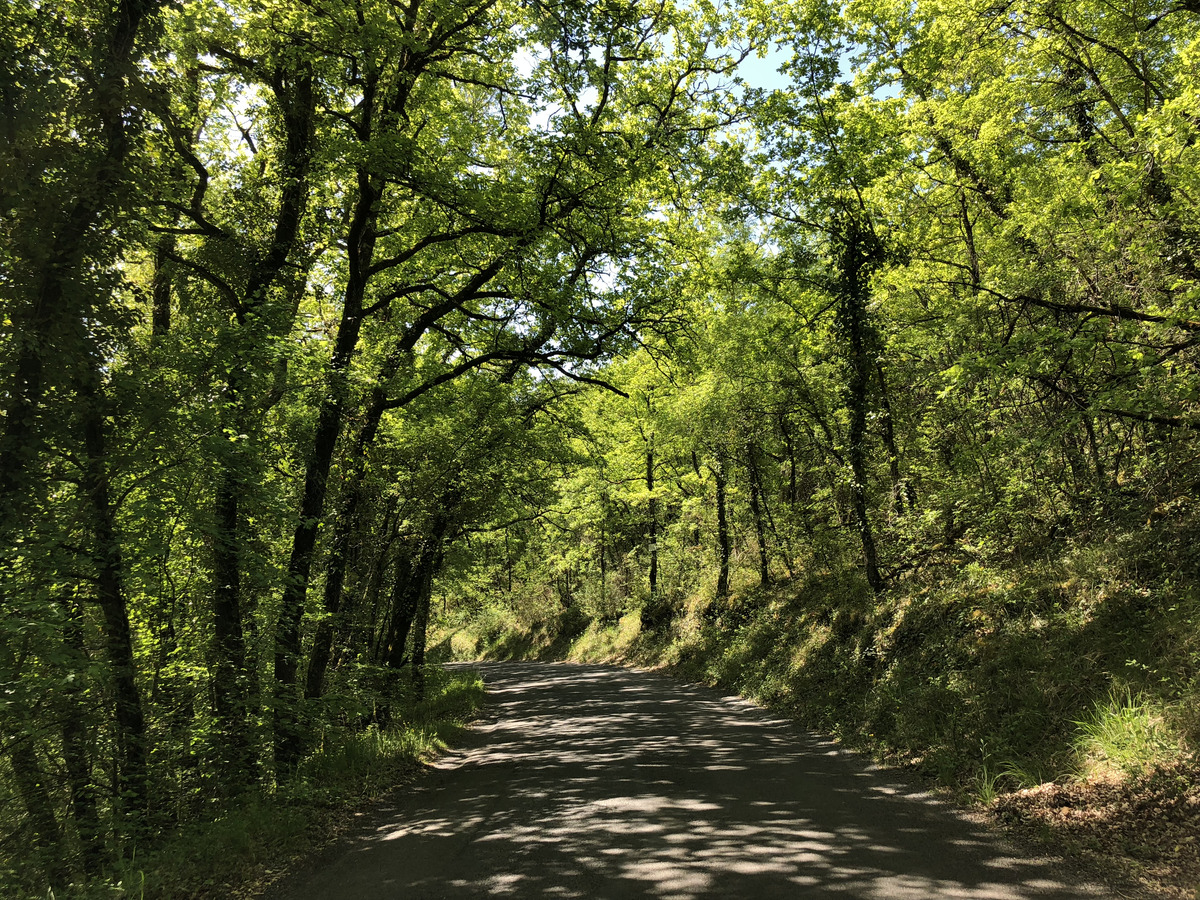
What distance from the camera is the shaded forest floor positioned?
4.48 m

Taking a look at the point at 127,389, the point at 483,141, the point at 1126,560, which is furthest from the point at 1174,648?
the point at 483,141

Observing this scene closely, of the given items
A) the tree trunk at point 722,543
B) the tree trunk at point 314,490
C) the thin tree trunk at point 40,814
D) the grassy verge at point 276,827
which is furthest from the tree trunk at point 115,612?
the tree trunk at point 722,543

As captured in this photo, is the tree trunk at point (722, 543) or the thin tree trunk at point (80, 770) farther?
the tree trunk at point (722, 543)

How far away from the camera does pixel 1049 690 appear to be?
20.2 feet

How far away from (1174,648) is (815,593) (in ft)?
29.9

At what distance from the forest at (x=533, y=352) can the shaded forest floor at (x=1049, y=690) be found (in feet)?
0.21

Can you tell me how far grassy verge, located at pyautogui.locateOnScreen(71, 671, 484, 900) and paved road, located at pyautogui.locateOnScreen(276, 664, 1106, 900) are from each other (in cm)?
43

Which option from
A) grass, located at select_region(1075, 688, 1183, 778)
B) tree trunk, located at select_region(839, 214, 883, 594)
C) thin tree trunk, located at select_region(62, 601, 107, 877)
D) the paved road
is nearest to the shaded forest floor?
grass, located at select_region(1075, 688, 1183, 778)

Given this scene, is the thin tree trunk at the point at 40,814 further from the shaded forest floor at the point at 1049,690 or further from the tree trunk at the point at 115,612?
the shaded forest floor at the point at 1049,690

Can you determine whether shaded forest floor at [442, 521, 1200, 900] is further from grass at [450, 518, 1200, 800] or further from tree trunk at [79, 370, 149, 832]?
tree trunk at [79, 370, 149, 832]

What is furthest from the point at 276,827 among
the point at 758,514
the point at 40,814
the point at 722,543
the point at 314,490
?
the point at 722,543

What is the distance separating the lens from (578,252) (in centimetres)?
983

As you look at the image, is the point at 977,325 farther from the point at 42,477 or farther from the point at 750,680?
the point at 42,477

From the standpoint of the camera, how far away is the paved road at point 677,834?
13.9 ft
